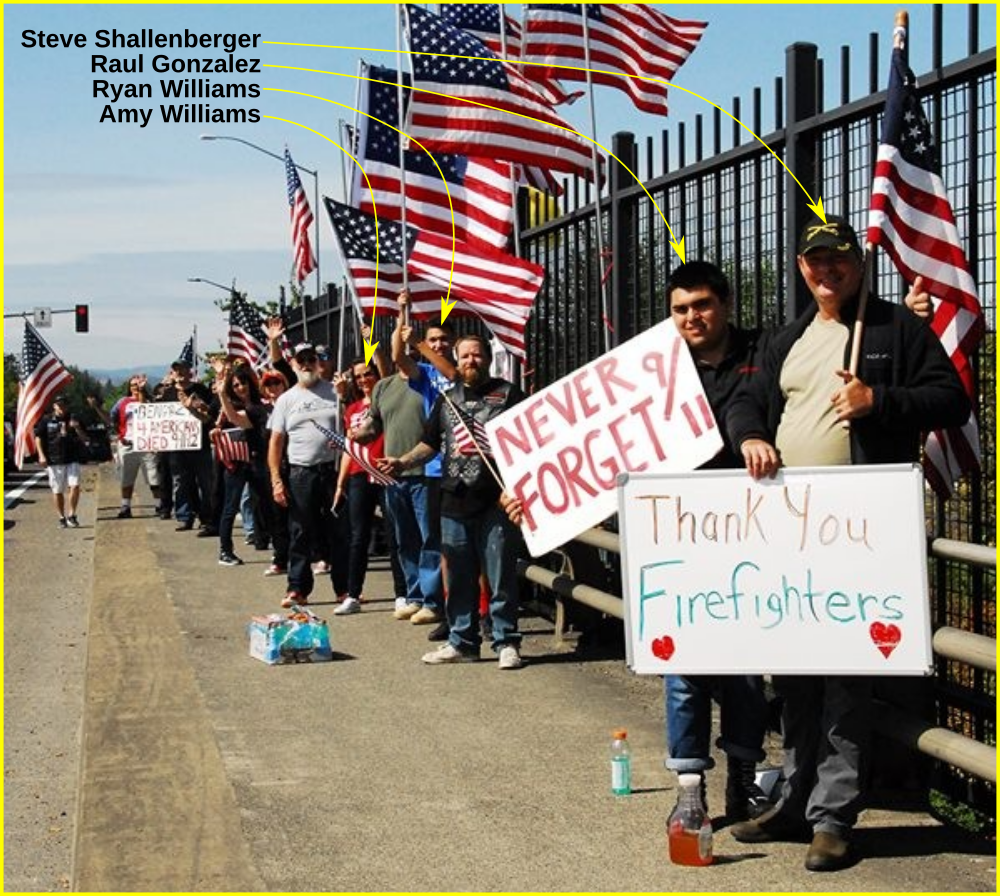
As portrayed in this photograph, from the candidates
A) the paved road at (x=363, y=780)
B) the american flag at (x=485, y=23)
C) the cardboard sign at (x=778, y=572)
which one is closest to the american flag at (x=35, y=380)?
the american flag at (x=485, y=23)

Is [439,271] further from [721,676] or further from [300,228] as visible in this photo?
[300,228]

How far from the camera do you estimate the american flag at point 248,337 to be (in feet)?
82.0

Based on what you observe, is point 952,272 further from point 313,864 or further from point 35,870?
point 35,870

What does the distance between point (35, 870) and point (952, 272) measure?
4.04 metres

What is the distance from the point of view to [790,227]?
341 inches

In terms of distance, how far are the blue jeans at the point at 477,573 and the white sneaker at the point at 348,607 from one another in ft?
8.17

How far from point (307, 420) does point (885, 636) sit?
829 cm

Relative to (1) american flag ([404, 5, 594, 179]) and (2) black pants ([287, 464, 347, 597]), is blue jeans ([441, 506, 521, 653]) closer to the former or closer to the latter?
(1) american flag ([404, 5, 594, 179])

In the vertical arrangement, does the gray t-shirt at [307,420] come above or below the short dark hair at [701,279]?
below

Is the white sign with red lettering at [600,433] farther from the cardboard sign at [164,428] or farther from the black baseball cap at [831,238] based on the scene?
the cardboard sign at [164,428]

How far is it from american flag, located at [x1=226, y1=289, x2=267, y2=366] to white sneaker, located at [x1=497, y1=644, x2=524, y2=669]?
14.2 meters

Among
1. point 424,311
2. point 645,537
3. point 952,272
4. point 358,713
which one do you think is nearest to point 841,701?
point 645,537

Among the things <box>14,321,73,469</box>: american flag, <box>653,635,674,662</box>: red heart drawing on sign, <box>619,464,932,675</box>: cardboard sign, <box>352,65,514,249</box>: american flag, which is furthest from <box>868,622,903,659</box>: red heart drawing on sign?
<box>14,321,73,469</box>: american flag

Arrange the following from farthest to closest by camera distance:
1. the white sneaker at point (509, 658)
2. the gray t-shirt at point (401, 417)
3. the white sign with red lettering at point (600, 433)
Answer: the gray t-shirt at point (401, 417), the white sneaker at point (509, 658), the white sign with red lettering at point (600, 433)
